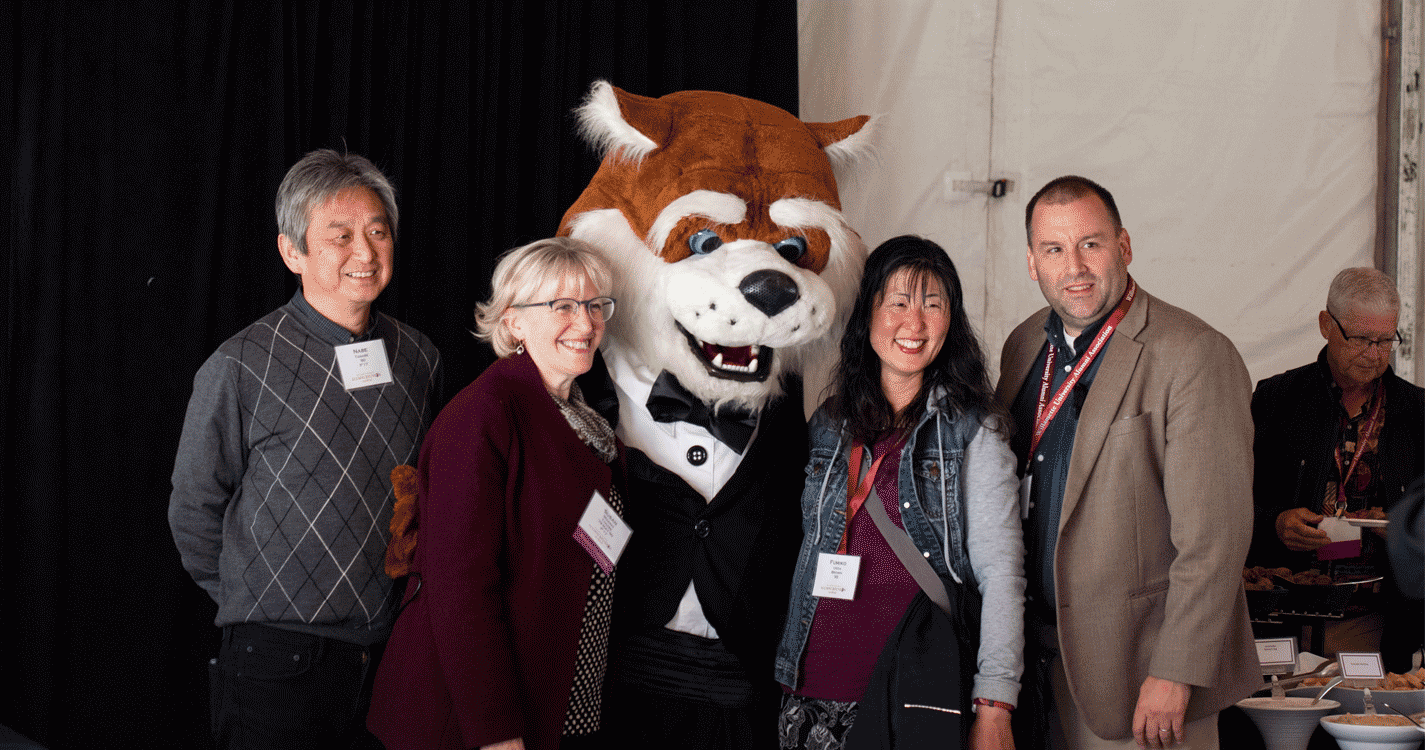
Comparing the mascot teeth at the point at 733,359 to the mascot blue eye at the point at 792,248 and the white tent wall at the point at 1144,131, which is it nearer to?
the mascot blue eye at the point at 792,248

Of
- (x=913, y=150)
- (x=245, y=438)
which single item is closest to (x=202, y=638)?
(x=245, y=438)

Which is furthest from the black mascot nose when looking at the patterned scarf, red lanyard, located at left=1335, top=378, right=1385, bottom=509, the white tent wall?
red lanyard, located at left=1335, top=378, right=1385, bottom=509

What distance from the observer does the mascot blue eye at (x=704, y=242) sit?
2.13m

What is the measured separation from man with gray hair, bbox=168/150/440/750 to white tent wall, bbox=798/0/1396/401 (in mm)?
1798

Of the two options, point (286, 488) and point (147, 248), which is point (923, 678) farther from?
point (147, 248)

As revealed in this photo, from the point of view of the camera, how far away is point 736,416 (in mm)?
2172

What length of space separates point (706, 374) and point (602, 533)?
1.44 ft

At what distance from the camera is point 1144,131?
3752mm

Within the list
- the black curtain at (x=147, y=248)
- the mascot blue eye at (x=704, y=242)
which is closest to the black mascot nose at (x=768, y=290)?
the mascot blue eye at (x=704, y=242)

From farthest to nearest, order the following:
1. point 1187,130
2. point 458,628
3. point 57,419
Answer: point 1187,130 → point 57,419 → point 458,628

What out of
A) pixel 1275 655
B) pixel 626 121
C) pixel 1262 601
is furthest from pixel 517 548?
pixel 1262 601

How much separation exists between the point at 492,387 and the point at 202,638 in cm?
140

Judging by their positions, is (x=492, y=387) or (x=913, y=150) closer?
(x=492, y=387)

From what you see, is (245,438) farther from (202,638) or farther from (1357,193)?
(1357,193)
